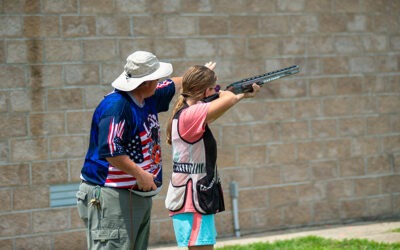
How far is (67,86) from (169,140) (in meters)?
2.62

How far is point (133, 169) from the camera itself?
4.46 metres

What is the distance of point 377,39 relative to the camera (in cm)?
894

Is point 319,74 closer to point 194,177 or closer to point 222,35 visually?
point 222,35

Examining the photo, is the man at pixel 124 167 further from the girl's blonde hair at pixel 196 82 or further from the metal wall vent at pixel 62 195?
the metal wall vent at pixel 62 195

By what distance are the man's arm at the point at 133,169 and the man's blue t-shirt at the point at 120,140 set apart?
1.4 inches

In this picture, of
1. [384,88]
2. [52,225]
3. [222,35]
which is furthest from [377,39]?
A: [52,225]

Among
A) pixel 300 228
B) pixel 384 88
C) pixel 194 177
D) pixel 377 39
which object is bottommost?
pixel 300 228

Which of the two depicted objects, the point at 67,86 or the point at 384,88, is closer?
the point at 67,86

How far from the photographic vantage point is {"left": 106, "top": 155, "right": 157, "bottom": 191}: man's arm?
443 centimetres

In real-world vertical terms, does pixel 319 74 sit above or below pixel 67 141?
above

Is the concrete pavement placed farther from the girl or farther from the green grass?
the girl

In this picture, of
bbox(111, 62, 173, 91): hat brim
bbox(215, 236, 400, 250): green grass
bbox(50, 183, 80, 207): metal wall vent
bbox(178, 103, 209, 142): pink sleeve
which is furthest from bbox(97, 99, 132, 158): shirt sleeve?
bbox(50, 183, 80, 207): metal wall vent

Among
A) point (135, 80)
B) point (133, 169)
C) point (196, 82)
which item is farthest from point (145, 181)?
point (196, 82)

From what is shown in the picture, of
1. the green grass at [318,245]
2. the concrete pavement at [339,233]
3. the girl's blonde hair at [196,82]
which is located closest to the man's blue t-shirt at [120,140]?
the girl's blonde hair at [196,82]
